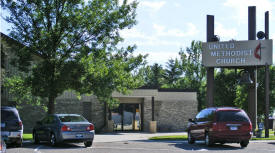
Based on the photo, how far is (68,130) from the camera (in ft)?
59.1

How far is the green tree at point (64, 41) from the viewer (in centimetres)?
2436

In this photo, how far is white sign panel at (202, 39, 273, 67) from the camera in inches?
1064

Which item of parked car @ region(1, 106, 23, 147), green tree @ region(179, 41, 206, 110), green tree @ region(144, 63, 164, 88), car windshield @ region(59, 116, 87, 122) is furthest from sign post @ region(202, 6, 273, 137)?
green tree @ region(144, 63, 164, 88)

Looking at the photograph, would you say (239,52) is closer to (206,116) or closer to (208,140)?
(206,116)

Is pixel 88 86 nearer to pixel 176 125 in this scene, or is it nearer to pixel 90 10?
pixel 90 10

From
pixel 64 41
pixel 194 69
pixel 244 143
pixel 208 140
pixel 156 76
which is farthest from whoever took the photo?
pixel 156 76

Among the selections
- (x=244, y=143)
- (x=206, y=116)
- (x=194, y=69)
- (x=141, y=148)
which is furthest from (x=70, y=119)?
(x=194, y=69)

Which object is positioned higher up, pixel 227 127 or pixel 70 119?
pixel 70 119

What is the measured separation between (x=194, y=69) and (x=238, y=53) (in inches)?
1416

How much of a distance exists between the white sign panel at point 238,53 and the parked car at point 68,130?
36.3ft

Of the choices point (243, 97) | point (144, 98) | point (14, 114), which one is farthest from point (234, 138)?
point (243, 97)

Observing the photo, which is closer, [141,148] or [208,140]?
[141,148]

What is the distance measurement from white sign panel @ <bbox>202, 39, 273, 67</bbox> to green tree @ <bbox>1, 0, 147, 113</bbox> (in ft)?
18.6

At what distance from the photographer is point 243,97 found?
5084 cm
